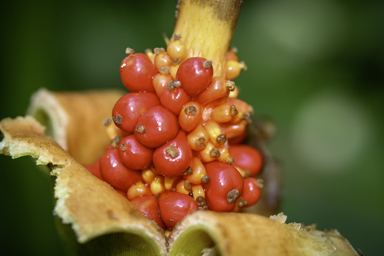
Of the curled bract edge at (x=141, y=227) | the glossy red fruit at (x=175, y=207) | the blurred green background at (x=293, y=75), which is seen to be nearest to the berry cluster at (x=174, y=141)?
the glossy red fruit at (x=175, y=207)

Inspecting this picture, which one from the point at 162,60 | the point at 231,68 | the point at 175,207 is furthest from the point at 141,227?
the point at 231,68

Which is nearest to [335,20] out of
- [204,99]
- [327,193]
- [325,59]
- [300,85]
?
[325,59]

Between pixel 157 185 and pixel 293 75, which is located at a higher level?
pixel 293 75

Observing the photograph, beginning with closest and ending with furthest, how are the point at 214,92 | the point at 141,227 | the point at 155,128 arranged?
the point at 141,227
the point at 155,128
the point at 214,92

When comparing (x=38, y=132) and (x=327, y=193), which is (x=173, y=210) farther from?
(x=327, y=193)

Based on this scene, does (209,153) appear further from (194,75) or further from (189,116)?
(194,75)

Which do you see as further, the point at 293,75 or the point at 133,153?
the point at 293,75
